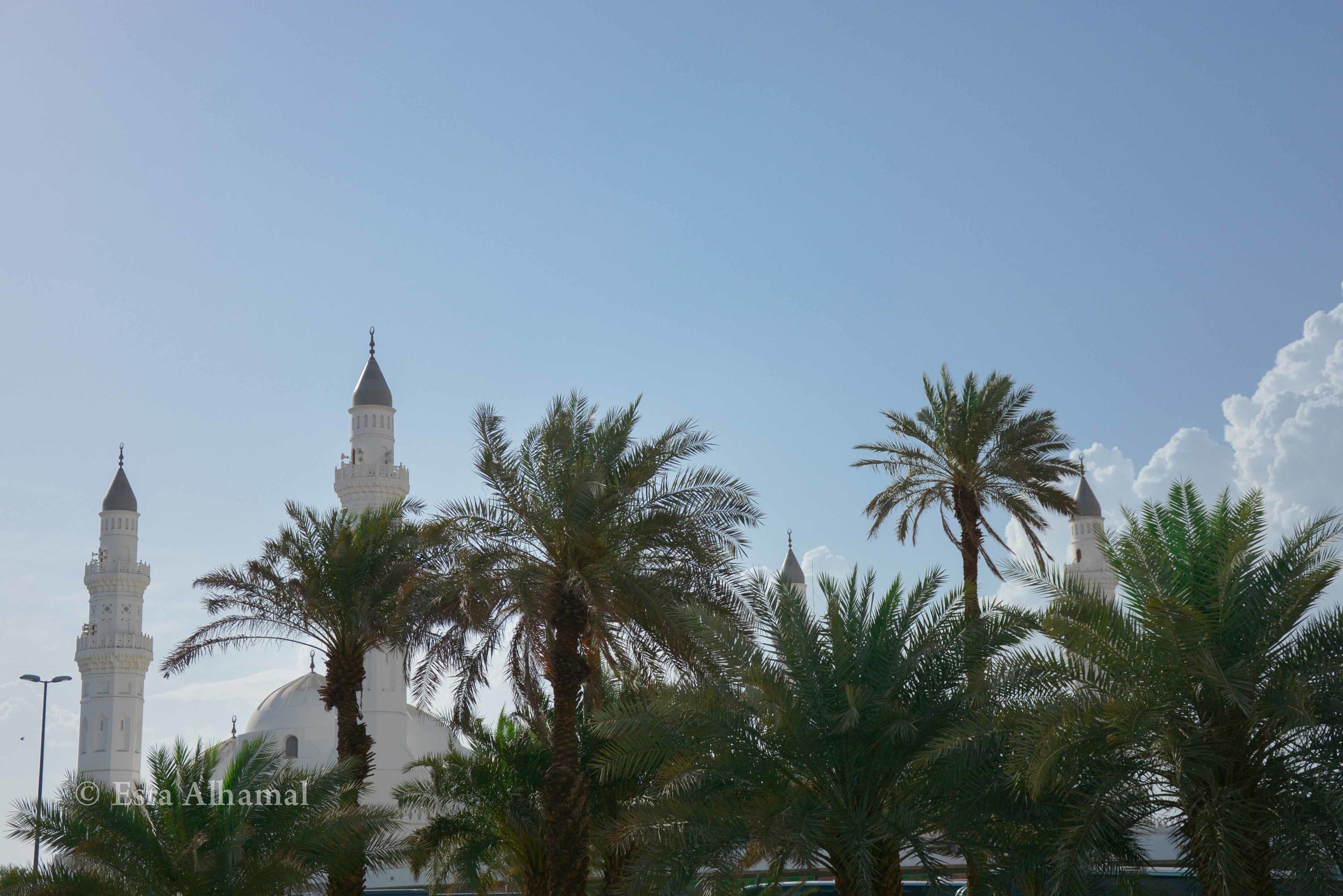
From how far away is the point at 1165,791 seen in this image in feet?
48.3

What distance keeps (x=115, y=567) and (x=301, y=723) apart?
9.64m

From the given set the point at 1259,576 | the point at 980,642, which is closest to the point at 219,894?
the point at 980,642

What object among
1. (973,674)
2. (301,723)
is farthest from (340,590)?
(301,723)

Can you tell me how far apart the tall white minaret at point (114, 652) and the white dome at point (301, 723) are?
476 centimetres

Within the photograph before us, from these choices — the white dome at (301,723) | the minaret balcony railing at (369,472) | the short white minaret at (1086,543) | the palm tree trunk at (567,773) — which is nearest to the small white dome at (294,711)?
the white dome at (301,723)

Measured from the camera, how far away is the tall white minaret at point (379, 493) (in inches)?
1893

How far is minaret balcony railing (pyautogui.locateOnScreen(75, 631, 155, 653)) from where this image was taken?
56219 mm

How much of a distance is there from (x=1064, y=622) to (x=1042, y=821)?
215 centimetres

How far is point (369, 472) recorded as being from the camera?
4812 cm

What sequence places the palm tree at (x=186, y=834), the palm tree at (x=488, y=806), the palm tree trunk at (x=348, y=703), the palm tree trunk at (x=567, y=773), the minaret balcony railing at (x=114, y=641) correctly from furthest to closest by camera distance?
the minaret balcony railing at (x=114, y=641) → the palm tree trunk at (x=348, y=703) → the palm tree at (x=488, y=806) → the palm tree trunk at (x=567, y=773) → the palm tree at (x=186, y=834)

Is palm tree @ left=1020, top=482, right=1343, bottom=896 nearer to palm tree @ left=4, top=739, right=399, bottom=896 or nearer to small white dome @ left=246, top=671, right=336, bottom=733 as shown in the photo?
palm tree @ left=4, top=739, right=399, bottom=896

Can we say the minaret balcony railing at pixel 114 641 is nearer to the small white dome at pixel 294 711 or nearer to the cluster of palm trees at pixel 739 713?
the small white dome at pixel 294 711

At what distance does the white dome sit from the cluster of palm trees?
111 feet

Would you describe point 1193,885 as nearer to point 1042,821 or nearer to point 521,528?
point 1042,821
